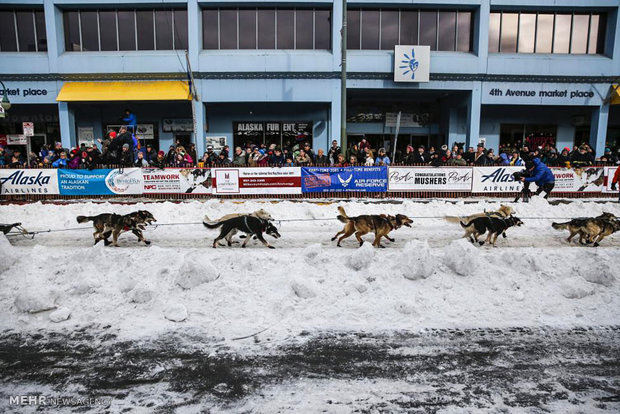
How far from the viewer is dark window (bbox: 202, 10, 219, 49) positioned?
2053 cm

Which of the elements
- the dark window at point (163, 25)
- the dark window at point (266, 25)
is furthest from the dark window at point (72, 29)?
the dark window at point (266, 25)

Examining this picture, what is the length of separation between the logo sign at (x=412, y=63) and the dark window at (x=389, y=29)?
1.10 metres

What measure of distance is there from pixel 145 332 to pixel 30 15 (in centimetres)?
2361

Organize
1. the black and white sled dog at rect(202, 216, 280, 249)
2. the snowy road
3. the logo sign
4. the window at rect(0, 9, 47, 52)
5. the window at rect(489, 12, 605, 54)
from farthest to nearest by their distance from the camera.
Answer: the window at rect(489, 12, 605, 54) → the window at rect(0, 9, 47, 52) → the logo sign → the black and white sled dog at rect(202, 216, 280, 249) → the snowy road

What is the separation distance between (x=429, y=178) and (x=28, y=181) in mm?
15583

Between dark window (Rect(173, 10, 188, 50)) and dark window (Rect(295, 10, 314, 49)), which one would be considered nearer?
dark window (Rect(173, 10, 188, 50))

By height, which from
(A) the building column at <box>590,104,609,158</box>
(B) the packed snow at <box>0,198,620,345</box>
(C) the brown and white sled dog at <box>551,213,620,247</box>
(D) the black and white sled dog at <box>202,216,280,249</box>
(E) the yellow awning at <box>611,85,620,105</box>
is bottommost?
(B) the packed snow at <box>0,198,620,345</box>

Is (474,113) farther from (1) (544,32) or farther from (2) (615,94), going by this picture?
(2) (615,94)

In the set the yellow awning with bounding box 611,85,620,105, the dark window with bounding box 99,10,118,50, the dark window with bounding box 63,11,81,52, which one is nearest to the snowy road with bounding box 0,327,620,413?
the dark window with bounding box 99,10,118,50

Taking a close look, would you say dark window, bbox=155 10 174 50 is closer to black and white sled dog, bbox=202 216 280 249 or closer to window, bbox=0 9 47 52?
window, bbox=0 9 47 52

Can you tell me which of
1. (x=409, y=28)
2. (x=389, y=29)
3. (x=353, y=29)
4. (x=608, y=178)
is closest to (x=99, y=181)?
(x=353, y=29)

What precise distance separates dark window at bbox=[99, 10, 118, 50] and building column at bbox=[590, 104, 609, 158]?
2652 cm

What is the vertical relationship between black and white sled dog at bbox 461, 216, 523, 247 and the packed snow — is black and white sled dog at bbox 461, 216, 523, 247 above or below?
above

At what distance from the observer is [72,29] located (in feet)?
68.5
